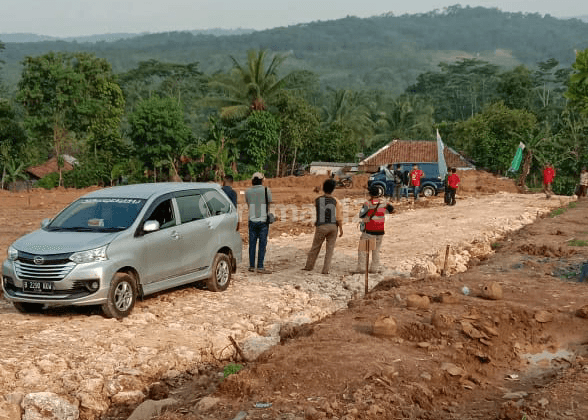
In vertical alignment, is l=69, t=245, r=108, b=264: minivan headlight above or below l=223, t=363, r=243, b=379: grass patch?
above

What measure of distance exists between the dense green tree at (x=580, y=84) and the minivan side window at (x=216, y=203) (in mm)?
5552

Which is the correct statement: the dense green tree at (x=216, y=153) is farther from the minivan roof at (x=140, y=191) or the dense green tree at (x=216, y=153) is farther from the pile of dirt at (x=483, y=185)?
the minivan roof at (x=140, y=191)

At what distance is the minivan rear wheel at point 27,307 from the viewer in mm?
9656

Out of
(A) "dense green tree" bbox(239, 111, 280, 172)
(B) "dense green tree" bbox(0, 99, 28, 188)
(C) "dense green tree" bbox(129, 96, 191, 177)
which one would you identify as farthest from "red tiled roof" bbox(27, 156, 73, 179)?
(A) "dense green tree" bbox(239, 111, 280, 172)

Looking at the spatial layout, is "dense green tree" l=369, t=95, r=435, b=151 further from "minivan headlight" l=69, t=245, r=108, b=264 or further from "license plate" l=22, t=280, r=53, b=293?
A: "license plate" l=22, t=280, r=53, b=293

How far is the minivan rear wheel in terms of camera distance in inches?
380

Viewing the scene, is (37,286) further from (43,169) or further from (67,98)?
(43,169)

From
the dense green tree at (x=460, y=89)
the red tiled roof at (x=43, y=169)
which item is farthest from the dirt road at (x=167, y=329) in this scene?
the dense green tree at (x=460, y=89)

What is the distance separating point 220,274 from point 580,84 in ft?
20.0

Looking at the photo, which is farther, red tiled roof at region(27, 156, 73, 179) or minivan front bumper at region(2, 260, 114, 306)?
red tiled roof at region(27, 156, 73, 179)

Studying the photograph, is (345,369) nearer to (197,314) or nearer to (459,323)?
(459,323)

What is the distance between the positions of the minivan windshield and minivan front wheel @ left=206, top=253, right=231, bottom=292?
1741mm

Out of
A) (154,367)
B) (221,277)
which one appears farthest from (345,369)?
(221,277)

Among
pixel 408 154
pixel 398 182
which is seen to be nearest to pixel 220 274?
pixel 398 182
